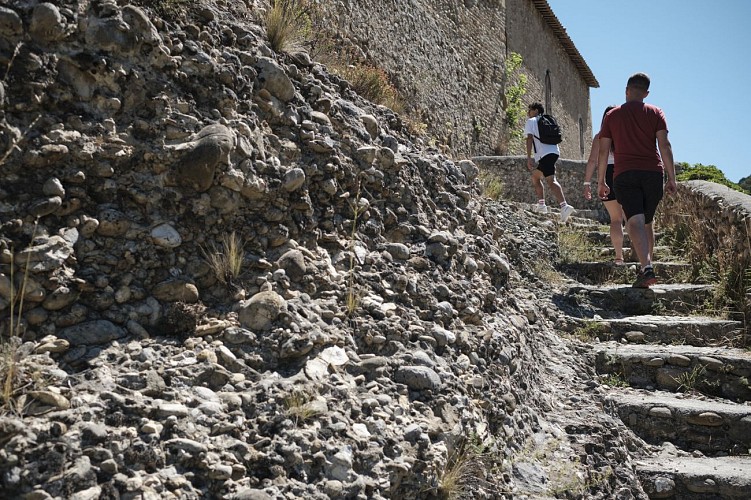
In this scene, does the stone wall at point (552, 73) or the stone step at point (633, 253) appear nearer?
the stone step at point (633, 253)

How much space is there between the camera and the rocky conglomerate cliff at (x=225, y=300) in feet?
6.55

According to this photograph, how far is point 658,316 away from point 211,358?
4357 mm

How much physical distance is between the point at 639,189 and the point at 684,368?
162cm

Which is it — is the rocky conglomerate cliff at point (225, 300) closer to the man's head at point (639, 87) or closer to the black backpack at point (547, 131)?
the man's head at point (639, 87)

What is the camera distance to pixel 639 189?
5.41 m

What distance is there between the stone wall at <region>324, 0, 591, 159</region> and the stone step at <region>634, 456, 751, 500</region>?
582 cm

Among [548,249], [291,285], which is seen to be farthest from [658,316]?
[291,285]

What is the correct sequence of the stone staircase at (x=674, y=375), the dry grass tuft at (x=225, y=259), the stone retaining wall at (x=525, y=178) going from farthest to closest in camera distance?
the stone retaining wall at (x=525, y=178) → the stone staircase at (x=674, y=375) → the dry grass tuft at (x=225, y=259)

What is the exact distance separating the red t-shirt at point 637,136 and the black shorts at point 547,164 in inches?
68.0

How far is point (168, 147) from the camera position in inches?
106

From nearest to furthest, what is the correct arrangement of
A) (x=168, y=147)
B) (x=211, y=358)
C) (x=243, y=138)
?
1. (x=211, y=358)
2. (x=168, y=147)
3. (x=243, y=138)

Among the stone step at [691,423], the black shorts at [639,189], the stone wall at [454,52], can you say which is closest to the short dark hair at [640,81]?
the black shorts at [639,189]

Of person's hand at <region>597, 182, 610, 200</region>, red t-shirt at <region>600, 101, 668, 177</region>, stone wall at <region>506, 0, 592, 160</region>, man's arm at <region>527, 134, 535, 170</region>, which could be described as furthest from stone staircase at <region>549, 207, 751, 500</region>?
stone wall at <region>506, 0, 592, 160</region>

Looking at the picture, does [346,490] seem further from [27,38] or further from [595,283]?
[595,283]
